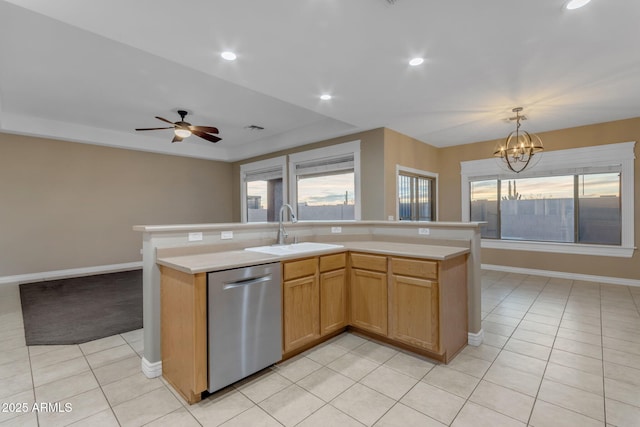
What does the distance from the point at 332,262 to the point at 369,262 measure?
357 millimetres

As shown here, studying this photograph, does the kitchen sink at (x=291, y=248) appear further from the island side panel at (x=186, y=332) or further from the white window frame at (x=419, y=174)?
the white window frame at (x=419, y=174)

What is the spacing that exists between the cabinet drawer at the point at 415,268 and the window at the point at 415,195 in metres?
2.68

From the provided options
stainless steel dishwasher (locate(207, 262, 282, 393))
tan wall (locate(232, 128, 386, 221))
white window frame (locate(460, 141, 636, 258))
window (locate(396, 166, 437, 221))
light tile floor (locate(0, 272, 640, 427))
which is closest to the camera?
light tile floor (locate(0, 272, 640, 427))

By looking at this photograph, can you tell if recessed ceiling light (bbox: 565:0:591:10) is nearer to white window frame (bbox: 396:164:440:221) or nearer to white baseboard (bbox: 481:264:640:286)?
white window frame (bbox: 396:164:440:221)

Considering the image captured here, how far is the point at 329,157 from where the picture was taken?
18.3 ft

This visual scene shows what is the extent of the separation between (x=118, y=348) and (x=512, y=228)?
6682mm

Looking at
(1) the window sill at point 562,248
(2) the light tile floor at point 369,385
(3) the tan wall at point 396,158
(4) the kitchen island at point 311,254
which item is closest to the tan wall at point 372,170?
(3) the tan wall at point 396,158

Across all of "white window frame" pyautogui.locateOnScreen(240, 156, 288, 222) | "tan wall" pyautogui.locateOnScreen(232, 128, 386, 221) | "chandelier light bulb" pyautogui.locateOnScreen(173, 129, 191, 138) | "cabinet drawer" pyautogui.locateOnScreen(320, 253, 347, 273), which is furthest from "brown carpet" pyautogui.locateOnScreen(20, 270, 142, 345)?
"tan wall" pyautogui.locateOnScreen(232, 128, 386, 221)

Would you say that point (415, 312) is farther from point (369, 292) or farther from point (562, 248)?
point (562, 248)

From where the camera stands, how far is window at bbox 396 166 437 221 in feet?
17.5

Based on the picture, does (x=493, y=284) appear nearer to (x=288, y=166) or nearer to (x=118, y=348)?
(x=288, y=166)

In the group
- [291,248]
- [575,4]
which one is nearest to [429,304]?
[291,248]

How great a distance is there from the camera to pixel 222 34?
233 cm

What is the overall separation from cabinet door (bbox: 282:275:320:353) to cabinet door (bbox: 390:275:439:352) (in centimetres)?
71
